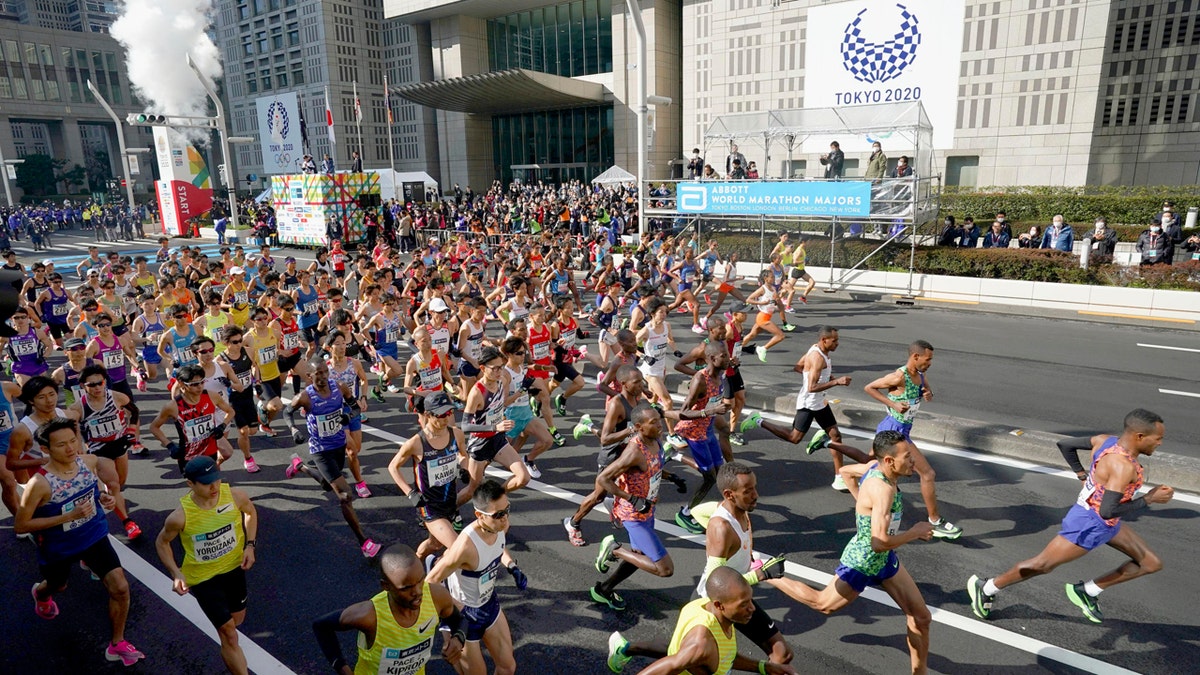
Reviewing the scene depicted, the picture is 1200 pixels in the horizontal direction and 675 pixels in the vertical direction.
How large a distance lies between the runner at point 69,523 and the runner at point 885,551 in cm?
519

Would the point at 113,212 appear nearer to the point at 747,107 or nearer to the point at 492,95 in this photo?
the point at 492,95

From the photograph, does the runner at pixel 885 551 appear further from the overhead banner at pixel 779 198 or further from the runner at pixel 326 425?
the overhead banner at pixel 779 198

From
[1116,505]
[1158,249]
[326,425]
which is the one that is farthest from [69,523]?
[1158,249]

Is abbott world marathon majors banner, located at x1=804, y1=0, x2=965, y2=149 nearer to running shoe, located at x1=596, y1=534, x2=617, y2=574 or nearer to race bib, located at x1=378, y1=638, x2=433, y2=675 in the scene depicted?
running shoe, located at x1=596, y1=534, x2=617, y2=574

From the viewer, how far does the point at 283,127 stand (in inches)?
2231

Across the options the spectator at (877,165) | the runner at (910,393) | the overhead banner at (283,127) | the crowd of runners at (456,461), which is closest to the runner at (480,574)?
the crowd of runners at (456,461)

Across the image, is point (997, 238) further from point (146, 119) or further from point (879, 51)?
point (146, 119)

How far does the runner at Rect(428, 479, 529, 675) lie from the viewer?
434 centimetres

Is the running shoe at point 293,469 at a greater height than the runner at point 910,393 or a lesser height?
lesser

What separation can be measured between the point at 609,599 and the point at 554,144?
48.0 meters

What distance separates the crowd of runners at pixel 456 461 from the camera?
437cm

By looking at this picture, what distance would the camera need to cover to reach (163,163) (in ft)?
127

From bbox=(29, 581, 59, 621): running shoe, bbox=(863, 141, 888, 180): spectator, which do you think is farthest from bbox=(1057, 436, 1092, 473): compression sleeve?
bbox=(863, 141, 888, 180): spectator

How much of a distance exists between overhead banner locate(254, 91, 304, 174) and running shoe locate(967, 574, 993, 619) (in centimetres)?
5922
